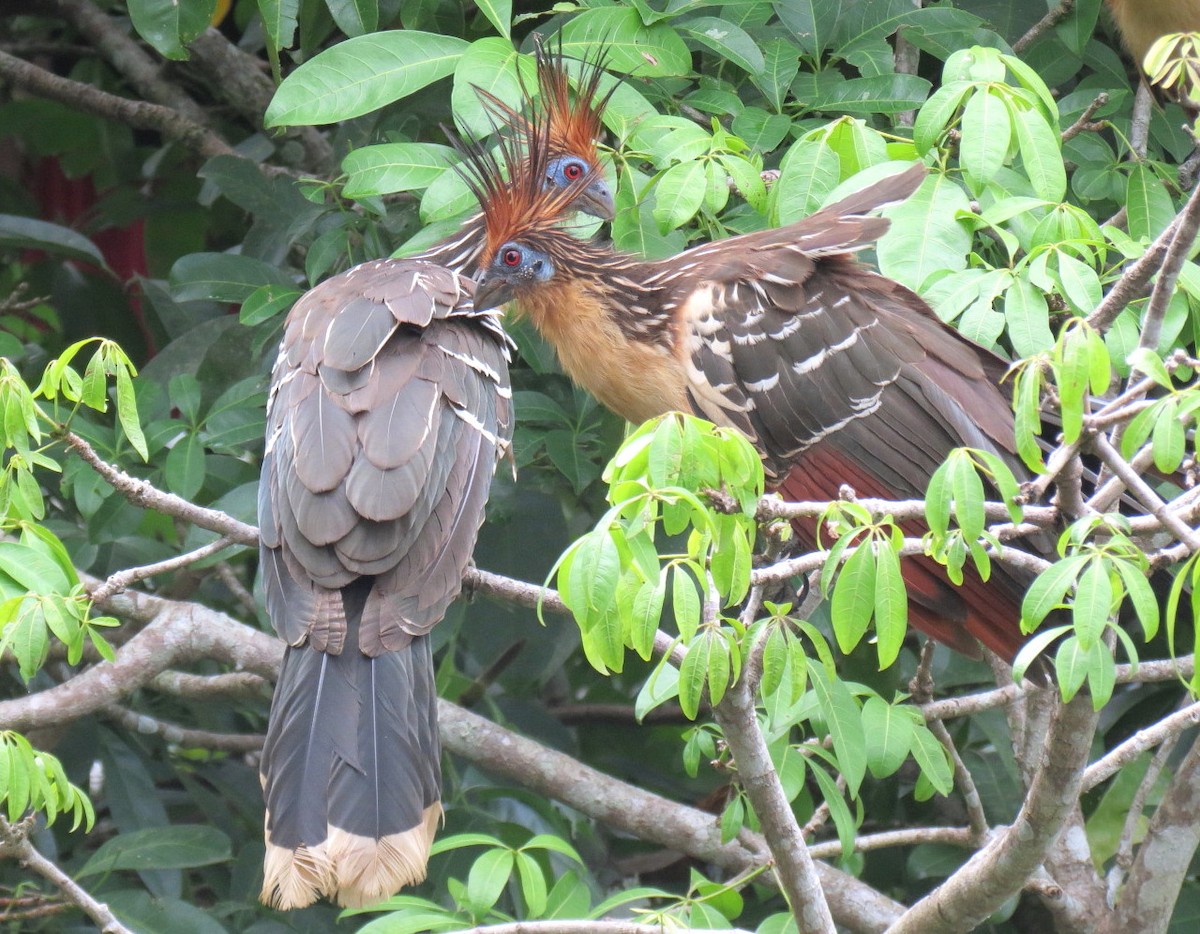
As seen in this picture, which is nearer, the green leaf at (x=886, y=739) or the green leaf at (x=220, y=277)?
the green leaf at (x=886, y=739)

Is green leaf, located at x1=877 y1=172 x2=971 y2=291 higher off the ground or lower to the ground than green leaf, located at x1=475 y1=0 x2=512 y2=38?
lower

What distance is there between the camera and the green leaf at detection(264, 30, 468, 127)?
108 inches

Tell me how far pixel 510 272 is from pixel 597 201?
502mm

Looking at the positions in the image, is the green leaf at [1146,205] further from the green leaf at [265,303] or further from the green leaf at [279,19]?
the green leaf at [265,303]

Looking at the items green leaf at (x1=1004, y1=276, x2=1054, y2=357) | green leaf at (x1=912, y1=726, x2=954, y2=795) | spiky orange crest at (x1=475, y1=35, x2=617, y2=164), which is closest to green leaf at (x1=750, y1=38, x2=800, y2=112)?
spiky orange crest at (x1=475, y1=35, x2=617, y2=164)

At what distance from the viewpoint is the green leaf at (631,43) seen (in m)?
2.80

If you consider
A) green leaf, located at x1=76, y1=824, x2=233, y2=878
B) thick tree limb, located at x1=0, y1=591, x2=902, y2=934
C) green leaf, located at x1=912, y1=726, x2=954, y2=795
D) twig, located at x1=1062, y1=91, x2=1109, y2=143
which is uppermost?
twig, located at x1=1062, y1=91, x2=1109, y2=143

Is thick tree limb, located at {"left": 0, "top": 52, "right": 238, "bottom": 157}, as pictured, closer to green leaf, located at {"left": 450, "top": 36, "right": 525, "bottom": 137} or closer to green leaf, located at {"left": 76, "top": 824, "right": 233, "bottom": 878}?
green leaf, located at {"left": 450, "top": 36, "right": 525, "bottom": 137}

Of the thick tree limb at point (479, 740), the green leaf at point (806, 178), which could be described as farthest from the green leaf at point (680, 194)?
the thick tree limb at point (479, 740)

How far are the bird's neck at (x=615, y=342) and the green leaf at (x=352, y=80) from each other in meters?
0.69

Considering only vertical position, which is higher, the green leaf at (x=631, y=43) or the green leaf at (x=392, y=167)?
the green leaf at (x=631, y=43)

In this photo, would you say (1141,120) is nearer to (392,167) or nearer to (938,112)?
(938,112)

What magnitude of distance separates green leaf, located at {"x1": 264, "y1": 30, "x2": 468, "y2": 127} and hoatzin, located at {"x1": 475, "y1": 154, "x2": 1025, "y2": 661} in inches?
15.3

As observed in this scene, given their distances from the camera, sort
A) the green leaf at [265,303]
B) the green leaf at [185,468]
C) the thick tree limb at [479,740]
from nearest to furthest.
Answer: the green leaf at [185,468]
the thick tree limb at [479,740]
the green leaf at [265,303]
